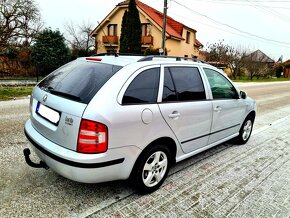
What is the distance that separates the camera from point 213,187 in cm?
320

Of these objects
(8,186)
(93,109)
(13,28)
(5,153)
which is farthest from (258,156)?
(13,28)

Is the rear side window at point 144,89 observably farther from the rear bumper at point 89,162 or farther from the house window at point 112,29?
the house window at point 112,29

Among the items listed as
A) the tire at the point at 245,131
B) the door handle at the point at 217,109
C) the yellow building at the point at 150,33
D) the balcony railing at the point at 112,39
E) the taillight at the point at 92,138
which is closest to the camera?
the taillight at the point at 92,138

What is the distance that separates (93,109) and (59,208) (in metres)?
1.16

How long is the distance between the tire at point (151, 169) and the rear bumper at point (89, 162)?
0.42ft

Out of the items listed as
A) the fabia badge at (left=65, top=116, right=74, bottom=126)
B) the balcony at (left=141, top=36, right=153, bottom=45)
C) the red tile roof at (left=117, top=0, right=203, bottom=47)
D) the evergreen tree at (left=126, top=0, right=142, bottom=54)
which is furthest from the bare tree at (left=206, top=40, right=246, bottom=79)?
the fabia badge at (left=65, top=116, right=74, bottom=126)

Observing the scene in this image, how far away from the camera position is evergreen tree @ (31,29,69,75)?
65.4 ft

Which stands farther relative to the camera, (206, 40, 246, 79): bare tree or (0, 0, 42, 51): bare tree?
(206, 40, 246, 79): bare tree

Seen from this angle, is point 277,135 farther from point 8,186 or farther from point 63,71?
point 8,186

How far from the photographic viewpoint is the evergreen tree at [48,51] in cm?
1992

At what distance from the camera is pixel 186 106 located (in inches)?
124

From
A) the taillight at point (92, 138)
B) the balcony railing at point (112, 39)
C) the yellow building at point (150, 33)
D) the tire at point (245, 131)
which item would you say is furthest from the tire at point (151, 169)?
the balcony railing at point (112, 39)

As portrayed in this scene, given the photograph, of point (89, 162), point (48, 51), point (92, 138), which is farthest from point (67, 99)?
point (48, 51)

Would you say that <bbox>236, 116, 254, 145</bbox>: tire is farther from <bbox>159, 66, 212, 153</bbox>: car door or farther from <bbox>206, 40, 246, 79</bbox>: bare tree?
<bbox>206, 40, 246, 79</bbox>: bare tree
